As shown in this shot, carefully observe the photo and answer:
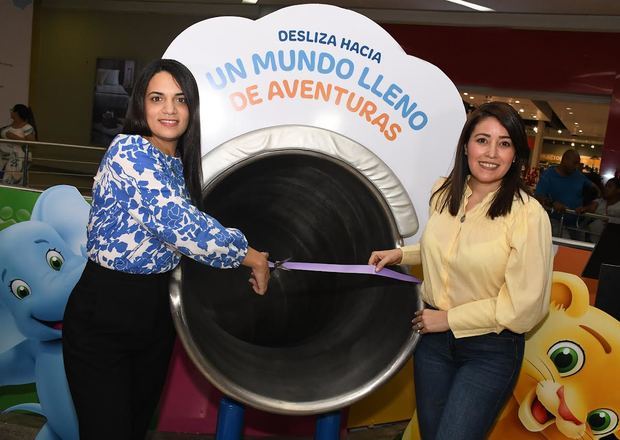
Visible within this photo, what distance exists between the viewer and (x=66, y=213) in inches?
111

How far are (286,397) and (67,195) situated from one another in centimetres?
130

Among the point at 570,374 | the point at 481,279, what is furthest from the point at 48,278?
the point at 570,374

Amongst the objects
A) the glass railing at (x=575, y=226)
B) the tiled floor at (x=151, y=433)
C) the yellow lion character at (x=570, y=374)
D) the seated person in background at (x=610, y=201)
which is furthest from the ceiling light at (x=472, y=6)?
the yellow lion character at (x=570, y=374)

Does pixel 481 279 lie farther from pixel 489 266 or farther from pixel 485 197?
pixel 485 197

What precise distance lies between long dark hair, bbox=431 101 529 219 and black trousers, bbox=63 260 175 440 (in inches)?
30.8

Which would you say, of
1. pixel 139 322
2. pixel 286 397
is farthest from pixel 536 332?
pixel 139 322

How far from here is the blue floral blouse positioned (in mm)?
1684

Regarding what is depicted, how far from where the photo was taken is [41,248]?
111 inches

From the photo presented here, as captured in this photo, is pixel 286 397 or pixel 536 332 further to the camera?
pixel 536 332

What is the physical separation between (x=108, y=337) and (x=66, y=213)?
1.14 m

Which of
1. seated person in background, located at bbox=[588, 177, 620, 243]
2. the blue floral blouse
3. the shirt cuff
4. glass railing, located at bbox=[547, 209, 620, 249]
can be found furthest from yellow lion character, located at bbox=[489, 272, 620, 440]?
seated person in background, located at bbox=[588, 177, 620, 243]

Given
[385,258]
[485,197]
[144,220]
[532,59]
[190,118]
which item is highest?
[532,59]

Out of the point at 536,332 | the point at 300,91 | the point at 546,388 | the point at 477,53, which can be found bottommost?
the point at 546,388

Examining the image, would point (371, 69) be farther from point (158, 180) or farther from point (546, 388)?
point (546, 388)
